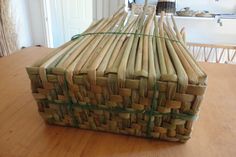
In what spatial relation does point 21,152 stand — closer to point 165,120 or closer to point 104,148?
point 104,148

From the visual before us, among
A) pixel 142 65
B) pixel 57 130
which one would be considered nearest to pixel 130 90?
pixel 142 65

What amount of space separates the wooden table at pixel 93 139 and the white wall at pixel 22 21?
2273mm

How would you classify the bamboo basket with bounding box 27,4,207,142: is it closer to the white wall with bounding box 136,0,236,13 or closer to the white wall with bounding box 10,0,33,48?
the white wall with bounding box 136,0,236,13

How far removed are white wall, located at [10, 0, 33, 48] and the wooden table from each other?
2273mm

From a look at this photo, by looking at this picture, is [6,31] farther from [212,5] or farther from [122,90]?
[212,5]

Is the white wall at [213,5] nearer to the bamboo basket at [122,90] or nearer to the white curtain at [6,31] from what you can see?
the white curtain at [6,31]

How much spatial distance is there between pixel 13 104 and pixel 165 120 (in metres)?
0.37

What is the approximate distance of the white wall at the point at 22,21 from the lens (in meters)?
2.46

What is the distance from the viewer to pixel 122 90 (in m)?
0.35

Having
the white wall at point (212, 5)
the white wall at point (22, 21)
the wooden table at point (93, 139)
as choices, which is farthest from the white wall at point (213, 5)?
the wooden table at point (93, 139)

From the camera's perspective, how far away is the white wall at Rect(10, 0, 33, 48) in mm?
2465

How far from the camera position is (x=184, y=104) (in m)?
0.34

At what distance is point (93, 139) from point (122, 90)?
125 millimetres

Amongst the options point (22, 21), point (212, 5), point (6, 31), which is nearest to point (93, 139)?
point (6, 31)
